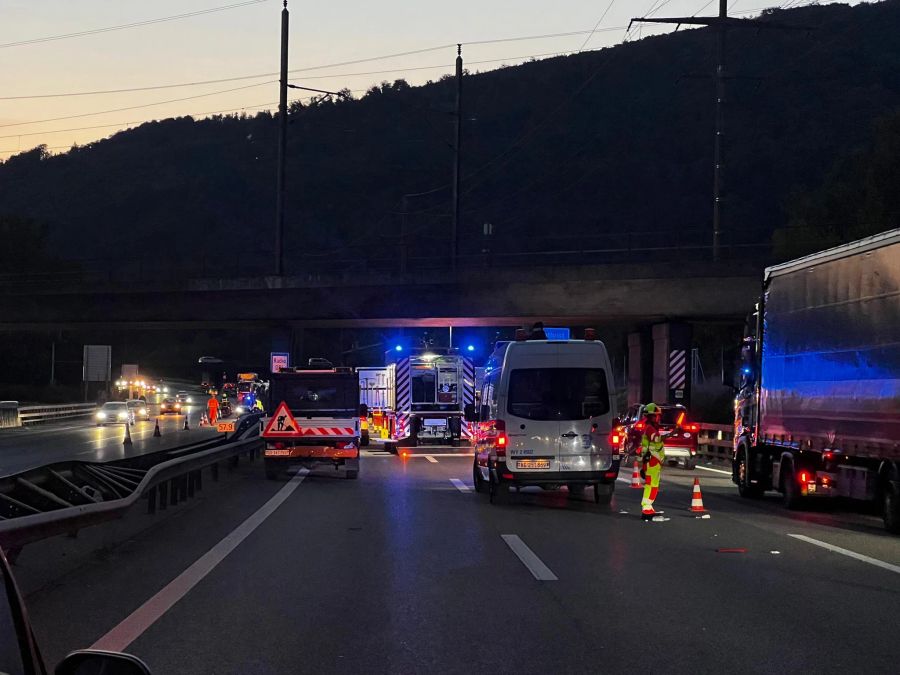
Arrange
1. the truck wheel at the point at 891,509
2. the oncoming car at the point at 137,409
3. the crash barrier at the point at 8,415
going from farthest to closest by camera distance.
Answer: the oncoming car at the point at 137,409 < the crash barrier at the point at 8,415 < the truck wheel at the point at 891,509

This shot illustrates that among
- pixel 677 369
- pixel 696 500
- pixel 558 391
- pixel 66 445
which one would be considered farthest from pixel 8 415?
pixel 696 500

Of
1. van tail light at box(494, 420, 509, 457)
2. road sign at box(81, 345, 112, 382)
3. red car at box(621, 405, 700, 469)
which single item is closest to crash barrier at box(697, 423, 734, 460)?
red car at box(621, 405, 700, 469)

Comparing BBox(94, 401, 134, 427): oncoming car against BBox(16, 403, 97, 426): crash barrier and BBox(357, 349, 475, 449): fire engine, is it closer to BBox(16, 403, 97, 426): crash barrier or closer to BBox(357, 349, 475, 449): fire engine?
BBox(16, 403, 97, 426): crash barrier

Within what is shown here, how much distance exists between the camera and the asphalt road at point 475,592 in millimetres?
7348

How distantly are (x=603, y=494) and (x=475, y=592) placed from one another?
28.0 feet

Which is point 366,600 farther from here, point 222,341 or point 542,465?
point 222,341

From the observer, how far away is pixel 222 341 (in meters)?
176

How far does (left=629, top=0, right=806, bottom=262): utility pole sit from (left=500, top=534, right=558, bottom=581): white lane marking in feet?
86.6

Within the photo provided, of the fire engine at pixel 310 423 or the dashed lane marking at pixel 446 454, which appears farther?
the dashed lane marking at pixel 446 454

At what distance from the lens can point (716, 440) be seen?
106ft

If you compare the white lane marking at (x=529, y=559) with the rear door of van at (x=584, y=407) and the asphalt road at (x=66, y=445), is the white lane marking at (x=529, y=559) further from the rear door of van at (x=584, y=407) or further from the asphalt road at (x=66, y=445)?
the asphalt road at (x=66, y=445)

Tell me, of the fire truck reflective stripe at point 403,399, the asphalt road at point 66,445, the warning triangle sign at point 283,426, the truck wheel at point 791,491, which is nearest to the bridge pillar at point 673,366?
the fire truck reflective stripe at point 403,399

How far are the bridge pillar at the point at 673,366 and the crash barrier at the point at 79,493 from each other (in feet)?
84.0

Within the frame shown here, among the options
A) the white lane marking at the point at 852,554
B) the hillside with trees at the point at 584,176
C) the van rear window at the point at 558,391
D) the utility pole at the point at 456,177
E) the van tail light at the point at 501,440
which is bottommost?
the white lane marking at the point at 852,554
